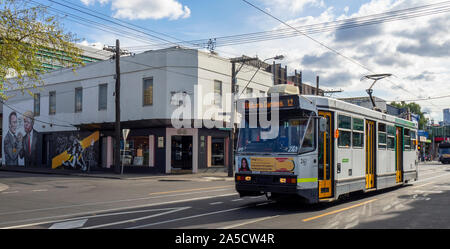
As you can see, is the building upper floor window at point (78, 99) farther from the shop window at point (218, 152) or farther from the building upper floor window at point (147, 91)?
the shop window at point (218, 152)

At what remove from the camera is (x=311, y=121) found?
1092 cm

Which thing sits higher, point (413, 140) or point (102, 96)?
point (102, 96)

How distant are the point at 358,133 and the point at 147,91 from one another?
2026cm

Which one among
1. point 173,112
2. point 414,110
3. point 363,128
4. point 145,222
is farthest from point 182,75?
point 414,110

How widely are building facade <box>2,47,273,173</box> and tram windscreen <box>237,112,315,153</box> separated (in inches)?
710

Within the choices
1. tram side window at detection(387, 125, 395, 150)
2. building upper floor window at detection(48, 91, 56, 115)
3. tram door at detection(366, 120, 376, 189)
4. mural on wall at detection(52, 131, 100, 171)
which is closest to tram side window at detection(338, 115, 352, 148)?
tram door at detection(366, 120, 376, 189)

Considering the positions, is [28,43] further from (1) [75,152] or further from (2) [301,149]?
(1) [75,152]

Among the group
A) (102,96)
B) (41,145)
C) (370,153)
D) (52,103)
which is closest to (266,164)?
(370,153)

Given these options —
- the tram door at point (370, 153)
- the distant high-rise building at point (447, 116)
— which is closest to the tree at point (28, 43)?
the tram door at point (370, 153)

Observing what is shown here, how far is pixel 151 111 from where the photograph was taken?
2997cm

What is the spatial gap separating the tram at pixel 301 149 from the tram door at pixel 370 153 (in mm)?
429

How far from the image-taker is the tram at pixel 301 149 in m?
10.7

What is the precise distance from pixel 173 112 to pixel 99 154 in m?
8.55

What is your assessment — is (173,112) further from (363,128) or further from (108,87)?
(363,128)
